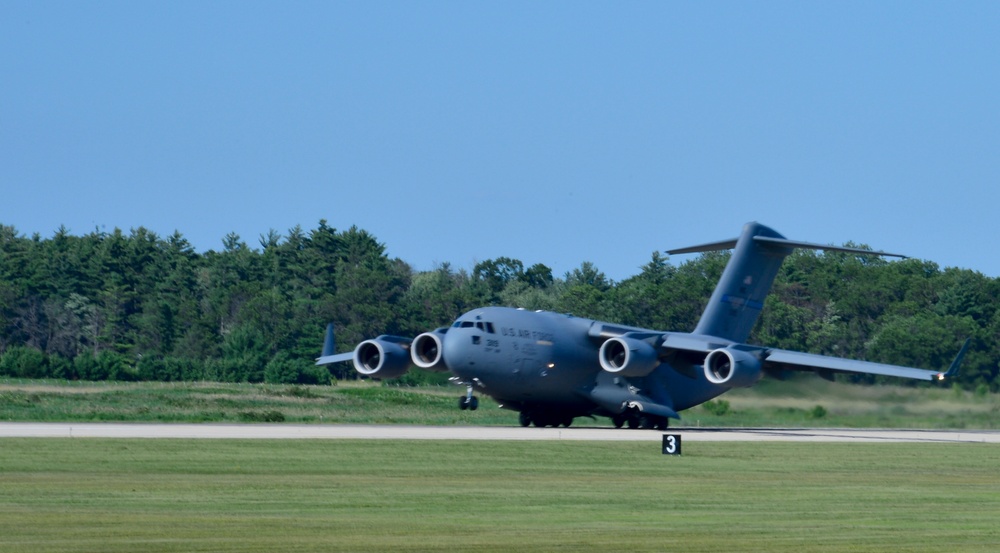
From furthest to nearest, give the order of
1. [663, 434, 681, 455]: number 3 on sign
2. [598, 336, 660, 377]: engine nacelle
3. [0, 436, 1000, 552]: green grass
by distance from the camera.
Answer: [598, 336, 660, 377]: engine nacelle, [663, 434, 681, 455]: number 3 on sign, [0, 436, 1000, 552]: green grass

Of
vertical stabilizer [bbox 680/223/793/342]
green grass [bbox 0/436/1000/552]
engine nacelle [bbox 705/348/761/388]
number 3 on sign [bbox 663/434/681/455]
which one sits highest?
vertical stabilizer [bbox 680/223/793/342]

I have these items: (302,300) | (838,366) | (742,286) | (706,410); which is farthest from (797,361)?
(302,300)

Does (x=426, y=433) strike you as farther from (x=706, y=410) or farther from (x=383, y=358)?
(x=706, y=410)

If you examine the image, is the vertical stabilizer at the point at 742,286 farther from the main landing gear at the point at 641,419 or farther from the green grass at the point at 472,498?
the green grass at the point at 472,498

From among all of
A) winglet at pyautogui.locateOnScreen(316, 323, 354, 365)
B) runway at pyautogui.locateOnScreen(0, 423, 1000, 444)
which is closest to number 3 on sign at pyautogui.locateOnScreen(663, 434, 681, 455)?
runway at pyautogui.locateOnScreen(0, 423, 1000, 444)

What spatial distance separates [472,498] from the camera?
19.1 m

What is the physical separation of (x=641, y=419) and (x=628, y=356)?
3214 millimetres

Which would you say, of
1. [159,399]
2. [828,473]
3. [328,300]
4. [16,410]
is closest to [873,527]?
[828,473]

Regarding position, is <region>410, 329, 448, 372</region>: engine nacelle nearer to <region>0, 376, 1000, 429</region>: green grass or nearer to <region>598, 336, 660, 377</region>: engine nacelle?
<region>0, 376, 1000, 429</region>: green grass

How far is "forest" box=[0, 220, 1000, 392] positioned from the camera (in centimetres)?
7906

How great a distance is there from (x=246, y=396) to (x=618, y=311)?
45483 mm

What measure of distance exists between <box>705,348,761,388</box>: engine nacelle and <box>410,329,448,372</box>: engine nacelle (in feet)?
23.0

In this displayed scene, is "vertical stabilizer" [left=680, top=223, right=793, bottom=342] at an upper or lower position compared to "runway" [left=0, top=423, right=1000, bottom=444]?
upper

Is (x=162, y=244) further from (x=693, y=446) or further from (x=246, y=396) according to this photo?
(x=693, y=446)
